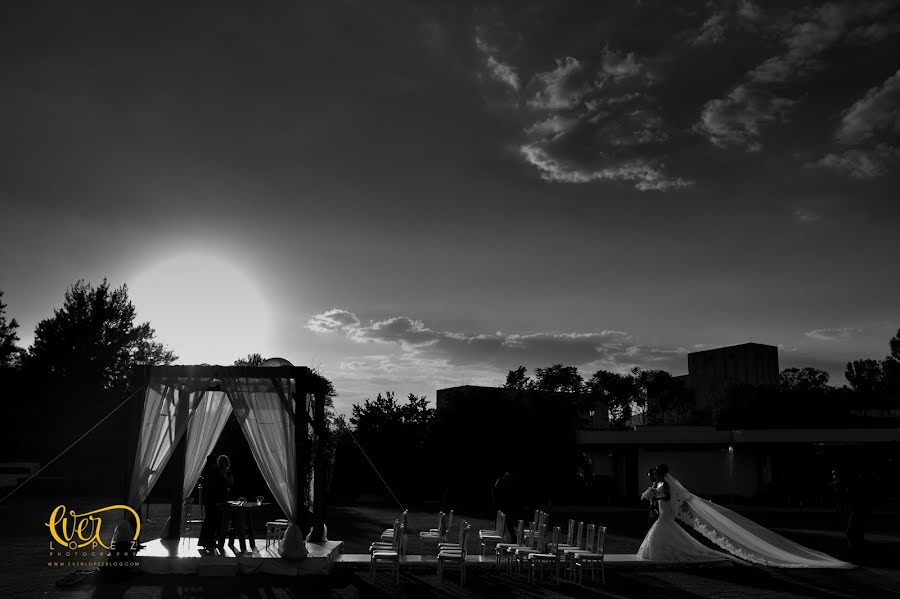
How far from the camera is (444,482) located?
110ft

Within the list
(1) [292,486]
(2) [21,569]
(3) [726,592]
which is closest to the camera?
(3) [726,592]

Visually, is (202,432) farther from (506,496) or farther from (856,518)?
(856,518)

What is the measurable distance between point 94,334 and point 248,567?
34.9 m

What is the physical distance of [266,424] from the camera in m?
14.2

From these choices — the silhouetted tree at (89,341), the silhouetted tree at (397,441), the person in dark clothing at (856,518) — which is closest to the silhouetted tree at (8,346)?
the silhouetted tree at (89,341)

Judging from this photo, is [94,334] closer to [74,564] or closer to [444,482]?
[444,482]

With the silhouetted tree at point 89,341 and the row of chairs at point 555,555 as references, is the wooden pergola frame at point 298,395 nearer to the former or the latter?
the row of chairs at point 555,555

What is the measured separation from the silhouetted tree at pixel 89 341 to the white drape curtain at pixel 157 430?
1181 inches

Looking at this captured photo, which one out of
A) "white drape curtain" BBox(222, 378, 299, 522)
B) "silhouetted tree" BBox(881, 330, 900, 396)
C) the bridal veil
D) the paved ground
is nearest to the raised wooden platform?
the paved ground

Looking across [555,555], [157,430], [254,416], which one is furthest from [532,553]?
[157,430]

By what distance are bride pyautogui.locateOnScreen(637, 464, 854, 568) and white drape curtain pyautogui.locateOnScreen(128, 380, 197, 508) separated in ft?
29.1


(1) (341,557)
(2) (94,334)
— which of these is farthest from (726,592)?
(2) (94,334)

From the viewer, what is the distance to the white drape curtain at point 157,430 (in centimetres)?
1362

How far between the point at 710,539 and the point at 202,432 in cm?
1013
